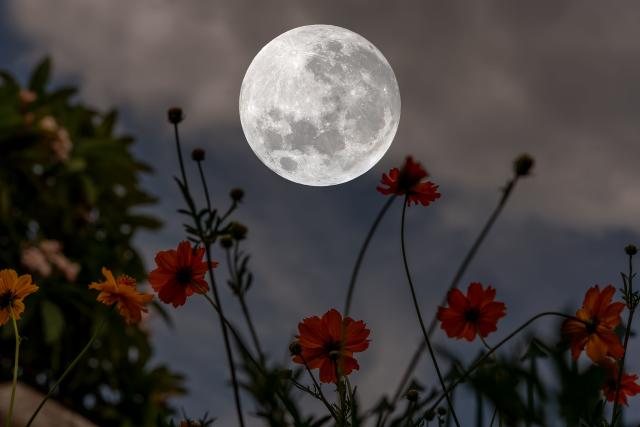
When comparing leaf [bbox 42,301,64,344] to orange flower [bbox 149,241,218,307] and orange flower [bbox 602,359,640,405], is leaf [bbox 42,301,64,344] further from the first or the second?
orange flower [bbox 602,359,640,405]

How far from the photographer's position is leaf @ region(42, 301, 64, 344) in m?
6.04

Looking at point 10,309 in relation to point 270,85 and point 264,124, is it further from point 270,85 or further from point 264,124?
point 270,85

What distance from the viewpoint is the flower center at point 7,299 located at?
1263 millimetres

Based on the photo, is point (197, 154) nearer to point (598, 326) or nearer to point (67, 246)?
point (598, 326)

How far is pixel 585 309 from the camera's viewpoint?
1088mm

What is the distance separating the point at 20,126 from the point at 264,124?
420cm

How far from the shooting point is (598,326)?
41.6 inches

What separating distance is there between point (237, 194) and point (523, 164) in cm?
67

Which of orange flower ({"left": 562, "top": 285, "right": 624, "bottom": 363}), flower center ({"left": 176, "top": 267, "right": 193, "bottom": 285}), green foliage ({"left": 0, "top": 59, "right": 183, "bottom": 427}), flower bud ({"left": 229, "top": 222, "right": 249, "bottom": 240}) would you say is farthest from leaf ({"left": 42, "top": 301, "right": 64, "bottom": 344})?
orange flower ({"left": 562, "top": 285, "right": 624, "bottom": 363})

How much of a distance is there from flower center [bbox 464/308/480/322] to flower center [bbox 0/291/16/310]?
84 cm

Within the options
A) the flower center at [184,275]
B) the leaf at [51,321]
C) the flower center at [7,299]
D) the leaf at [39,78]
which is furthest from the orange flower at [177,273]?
the leaf at [39,78]

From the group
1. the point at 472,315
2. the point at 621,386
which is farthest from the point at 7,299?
the point at 621,386

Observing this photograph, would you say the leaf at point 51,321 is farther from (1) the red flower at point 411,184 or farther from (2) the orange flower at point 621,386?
(2) the orange flower at point 621,386

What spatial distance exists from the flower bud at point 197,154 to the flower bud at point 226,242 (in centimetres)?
18
